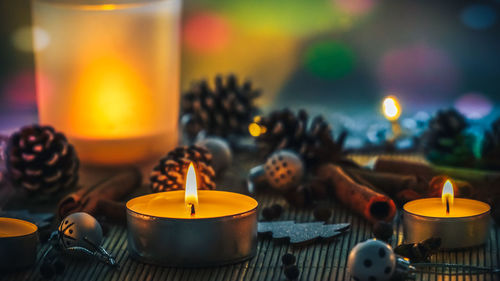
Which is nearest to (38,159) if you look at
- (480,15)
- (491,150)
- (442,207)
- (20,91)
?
(442,207)

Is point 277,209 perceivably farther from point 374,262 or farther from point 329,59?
point 329,59

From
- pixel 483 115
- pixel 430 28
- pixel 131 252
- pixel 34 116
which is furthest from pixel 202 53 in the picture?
pixel 131 252

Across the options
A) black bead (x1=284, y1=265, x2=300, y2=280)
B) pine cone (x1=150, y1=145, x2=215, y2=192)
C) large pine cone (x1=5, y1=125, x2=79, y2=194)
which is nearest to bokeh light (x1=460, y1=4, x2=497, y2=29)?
pine cone (x1=150, y1=145, x2=215, y2=192)

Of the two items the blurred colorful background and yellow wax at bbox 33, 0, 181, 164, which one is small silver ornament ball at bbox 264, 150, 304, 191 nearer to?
yellow wax at bbox 33, 0, 181, 164

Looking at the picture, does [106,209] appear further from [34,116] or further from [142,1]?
[34,116]

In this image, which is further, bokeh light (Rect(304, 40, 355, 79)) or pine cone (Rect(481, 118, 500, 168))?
bokeh light (Rect(304, 40, 355, 79))

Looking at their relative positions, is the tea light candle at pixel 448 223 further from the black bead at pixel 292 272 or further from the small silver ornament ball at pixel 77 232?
the small silver ornament ball at pixel 77 232
